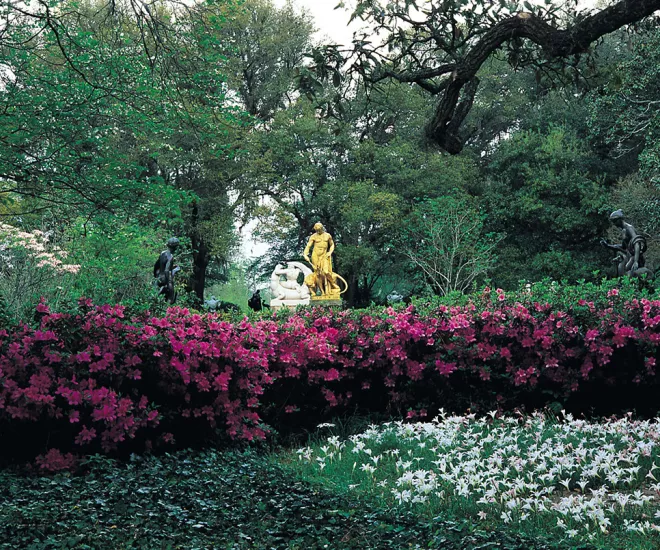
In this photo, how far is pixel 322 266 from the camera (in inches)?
725

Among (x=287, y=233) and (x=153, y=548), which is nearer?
(x=153, y=548)

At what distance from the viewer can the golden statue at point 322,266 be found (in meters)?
18.4

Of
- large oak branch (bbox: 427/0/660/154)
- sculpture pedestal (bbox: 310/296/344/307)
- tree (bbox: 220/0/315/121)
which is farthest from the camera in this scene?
tree (bbox: 220/0/315/121)

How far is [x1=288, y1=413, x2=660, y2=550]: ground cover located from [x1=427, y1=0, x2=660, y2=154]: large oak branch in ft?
6.96

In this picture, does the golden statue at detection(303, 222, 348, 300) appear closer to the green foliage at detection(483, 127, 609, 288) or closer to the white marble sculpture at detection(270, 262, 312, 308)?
the white marble sculpture at detection(270, 262, 312, 308)

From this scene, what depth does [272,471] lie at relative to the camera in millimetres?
5172

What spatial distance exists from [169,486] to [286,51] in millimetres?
25694

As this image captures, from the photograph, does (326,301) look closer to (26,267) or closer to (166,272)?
(166,272)

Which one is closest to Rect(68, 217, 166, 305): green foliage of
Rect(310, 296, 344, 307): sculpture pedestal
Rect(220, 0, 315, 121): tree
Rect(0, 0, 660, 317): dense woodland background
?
Rect(0, 0, 660, 317): dense woodland background

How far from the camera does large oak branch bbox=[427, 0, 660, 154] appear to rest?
4113 millimetres

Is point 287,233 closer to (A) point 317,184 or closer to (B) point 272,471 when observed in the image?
(A) point 317,184

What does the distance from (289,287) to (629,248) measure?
10.3 m

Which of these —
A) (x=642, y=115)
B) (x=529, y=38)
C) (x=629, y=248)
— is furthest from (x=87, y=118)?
(x=642, y=115)

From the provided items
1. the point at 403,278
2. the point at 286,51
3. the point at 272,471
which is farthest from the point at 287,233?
the point at 272,471
